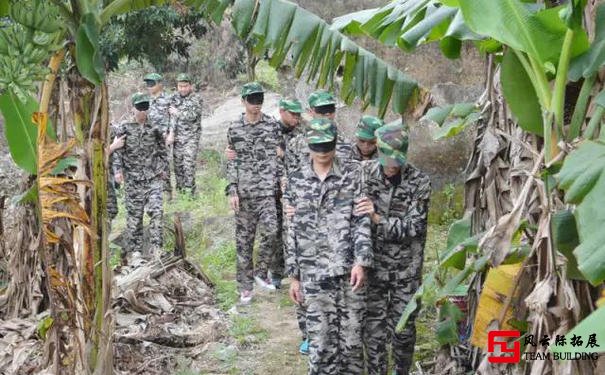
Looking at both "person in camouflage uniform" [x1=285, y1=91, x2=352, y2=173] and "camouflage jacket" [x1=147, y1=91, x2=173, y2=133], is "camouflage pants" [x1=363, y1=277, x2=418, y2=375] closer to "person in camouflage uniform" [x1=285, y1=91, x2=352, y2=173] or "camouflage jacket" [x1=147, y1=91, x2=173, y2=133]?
"person in camouflage uniform" [x1=285, y1=91, x2=352, y2=173]

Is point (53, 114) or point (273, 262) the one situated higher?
point (53, 114)

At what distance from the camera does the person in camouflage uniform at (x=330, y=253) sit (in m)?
Result: 4.59

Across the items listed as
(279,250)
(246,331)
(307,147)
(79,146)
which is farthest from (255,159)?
(79,146)

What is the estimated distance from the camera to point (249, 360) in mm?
5906

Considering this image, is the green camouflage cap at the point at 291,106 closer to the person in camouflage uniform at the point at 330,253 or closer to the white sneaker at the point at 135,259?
the white sneaker at the point at 135,259

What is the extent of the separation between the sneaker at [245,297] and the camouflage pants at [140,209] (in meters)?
1.96

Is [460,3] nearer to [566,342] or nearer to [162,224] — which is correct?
[566,342]

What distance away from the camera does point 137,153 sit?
8.71 meters

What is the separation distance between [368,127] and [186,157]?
618cm

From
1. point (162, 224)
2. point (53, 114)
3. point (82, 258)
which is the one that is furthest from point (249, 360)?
point (162, 224)

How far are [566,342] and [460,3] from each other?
104cm

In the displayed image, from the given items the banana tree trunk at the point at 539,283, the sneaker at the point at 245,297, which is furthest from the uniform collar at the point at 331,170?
the sneaker at the point at 245,297

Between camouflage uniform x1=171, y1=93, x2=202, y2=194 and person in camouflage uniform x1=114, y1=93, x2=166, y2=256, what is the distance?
2457mm

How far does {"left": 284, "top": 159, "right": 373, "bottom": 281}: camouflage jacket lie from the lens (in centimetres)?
461
